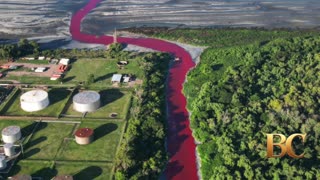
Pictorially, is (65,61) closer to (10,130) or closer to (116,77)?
(116,77)

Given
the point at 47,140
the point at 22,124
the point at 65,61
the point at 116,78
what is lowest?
the point at 47,140

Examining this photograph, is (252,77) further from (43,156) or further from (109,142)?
(43,156)

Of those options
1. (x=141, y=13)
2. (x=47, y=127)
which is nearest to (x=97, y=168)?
(x=47, y=127)

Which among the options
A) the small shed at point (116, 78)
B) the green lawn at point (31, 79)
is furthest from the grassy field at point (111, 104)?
the green lawn at point (31, 79)

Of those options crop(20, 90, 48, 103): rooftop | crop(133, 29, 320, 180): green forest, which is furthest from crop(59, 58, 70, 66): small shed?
crop(133, 29, 320, 180): green forest

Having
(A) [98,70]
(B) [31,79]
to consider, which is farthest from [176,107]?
(B) [31,79]

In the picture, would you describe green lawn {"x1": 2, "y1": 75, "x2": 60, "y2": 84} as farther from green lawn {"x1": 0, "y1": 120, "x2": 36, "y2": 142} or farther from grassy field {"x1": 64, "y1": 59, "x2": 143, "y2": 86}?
green lawn {"x1": 0, "y1": 120, "x2": 36, "y2": 142}
